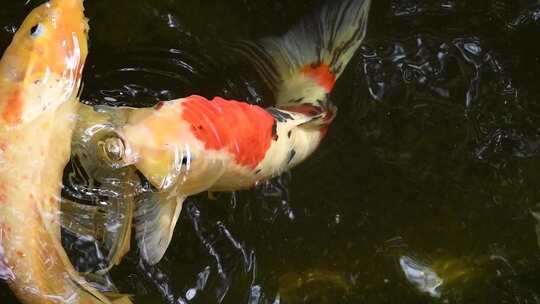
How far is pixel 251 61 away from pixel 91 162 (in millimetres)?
848

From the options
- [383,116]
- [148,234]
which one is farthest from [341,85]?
[148,234]

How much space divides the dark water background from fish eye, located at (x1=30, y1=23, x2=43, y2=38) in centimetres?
55

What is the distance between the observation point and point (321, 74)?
7.30 feet

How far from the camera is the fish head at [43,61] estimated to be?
1.52 meters

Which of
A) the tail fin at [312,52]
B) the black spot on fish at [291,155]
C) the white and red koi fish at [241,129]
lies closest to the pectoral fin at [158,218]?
the white and red koi fish at [241,129]

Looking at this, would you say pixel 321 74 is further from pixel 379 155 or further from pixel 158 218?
pixel 158 218

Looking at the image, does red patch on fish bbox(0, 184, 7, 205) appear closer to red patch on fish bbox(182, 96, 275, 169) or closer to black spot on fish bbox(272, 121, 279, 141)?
red patch on fish bbox(182, 96, 275, 169)

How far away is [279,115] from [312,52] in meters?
0.40

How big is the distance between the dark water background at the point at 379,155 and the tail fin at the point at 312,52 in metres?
0.06

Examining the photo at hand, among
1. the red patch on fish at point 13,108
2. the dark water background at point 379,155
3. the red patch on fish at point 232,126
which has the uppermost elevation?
the red patch on fish at point 13,108

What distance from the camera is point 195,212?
7.13 ft

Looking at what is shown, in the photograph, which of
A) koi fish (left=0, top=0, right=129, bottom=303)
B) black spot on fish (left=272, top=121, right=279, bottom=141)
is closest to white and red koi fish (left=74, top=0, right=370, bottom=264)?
black spot on fish (left=272, top=121, right=279, bottom=141)

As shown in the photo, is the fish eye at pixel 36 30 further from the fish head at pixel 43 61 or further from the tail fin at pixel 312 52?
the tail fin at pixel 312 52

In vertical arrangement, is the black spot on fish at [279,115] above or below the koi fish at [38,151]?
below
